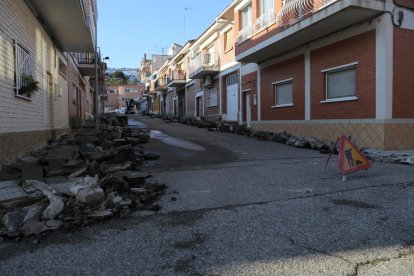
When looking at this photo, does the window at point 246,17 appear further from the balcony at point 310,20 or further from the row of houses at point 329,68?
the balcony at point 310,20

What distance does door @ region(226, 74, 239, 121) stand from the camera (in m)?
23.5

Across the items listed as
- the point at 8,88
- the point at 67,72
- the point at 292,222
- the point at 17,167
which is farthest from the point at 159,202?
the point at 67,72

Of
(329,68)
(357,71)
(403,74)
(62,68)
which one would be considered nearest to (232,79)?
(62,68)

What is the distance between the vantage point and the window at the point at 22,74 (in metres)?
8.62

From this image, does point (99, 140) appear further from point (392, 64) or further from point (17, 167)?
point (392, 64)

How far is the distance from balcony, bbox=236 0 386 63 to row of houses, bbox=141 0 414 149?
0.10 feet

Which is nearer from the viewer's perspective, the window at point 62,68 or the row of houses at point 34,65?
the row of houses at point 34,65

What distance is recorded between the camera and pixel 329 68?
45.4 feet

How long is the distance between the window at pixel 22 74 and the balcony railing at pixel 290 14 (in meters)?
8.67

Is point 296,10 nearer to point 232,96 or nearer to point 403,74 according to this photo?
point 403,74

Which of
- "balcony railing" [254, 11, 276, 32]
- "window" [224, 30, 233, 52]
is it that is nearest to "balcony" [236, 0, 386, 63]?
"balcony railing" [254, 11, 276, 32]

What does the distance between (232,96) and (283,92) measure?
22.7ft

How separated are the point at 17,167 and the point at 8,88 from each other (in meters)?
1.98

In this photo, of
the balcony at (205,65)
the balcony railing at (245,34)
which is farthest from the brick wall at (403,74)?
the balcony at (205,65)
